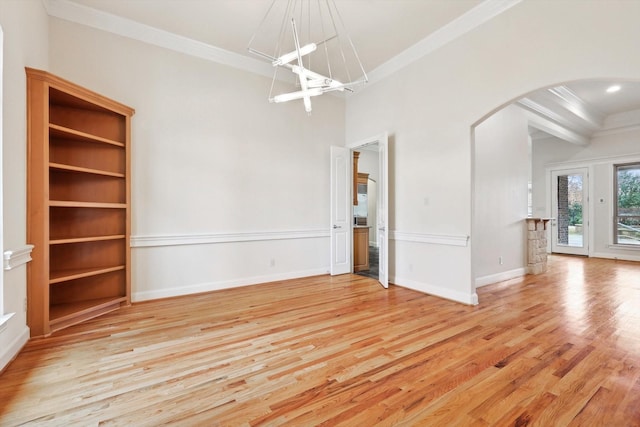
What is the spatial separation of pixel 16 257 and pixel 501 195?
6302 mm

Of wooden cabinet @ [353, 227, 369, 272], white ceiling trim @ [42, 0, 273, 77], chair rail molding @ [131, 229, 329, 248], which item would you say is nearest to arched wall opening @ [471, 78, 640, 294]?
wooden cabinet @ [353, 227, 369, 272]

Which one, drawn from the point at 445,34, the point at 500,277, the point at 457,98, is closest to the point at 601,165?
the point at 500,277

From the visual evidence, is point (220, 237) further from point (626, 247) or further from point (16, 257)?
point (626, 247)

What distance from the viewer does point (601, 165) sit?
742 cm

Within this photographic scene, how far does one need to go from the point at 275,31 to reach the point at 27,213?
3384mm

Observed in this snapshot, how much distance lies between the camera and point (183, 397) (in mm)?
1791

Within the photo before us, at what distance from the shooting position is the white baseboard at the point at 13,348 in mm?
2090

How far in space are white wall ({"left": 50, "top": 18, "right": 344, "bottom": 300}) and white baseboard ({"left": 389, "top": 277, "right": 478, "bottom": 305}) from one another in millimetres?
1450

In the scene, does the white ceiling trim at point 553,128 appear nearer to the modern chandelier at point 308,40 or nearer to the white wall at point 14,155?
the modern chandelier at point 308,40

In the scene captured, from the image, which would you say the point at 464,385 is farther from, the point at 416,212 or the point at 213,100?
the point at 213,100

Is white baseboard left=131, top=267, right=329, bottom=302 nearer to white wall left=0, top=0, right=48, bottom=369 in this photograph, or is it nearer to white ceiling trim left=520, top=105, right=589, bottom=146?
white wall left=0, top=0, right=48, bottom=369

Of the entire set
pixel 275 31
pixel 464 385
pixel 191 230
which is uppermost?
pixel 275 31

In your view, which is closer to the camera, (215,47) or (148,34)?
(148,34)

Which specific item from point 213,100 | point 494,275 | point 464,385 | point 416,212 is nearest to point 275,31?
point 213,100
